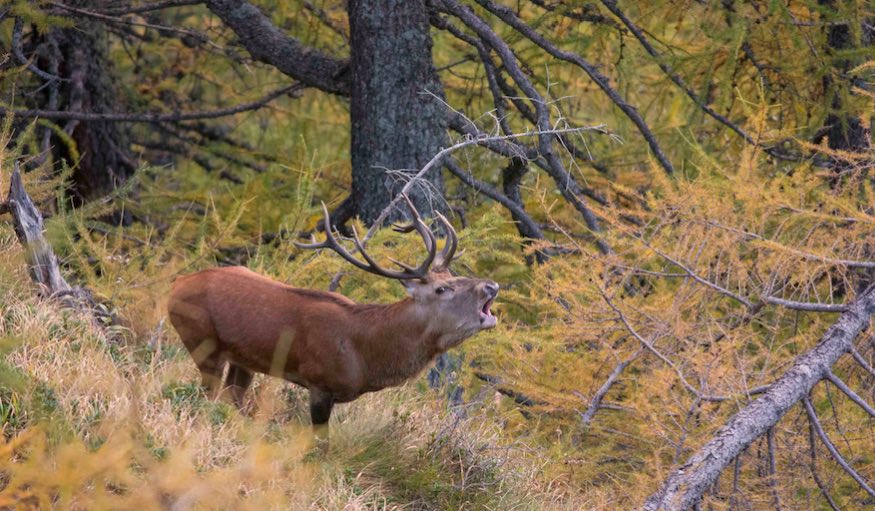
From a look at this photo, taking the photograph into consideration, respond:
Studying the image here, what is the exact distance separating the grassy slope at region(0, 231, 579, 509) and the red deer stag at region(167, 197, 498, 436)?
0.82 feet

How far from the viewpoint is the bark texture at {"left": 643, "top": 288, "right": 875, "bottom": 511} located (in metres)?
5.74

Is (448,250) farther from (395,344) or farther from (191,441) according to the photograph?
(191,441)

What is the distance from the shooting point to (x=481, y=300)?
6.86 metres

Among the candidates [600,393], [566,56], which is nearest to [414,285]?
[600,393]

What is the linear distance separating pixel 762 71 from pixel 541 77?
1859mm

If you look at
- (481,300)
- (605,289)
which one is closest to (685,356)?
(605,289)

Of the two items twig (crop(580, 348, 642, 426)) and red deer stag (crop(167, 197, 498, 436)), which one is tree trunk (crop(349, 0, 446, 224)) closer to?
twig (crop(580, 348, 642, 426))

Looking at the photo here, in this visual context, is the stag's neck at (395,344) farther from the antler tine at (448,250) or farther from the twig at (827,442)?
the twig at (827,442)

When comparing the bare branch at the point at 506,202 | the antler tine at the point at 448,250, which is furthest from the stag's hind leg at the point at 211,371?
the bare branch at the point at 506,202

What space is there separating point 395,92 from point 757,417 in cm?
395

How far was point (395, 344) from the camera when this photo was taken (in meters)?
6.95

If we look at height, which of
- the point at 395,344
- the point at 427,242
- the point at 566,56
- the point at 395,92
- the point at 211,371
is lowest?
the point at 211,371

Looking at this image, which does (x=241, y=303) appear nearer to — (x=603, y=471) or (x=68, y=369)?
(x=68, y=369)

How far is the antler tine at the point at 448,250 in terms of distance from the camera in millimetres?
6887
